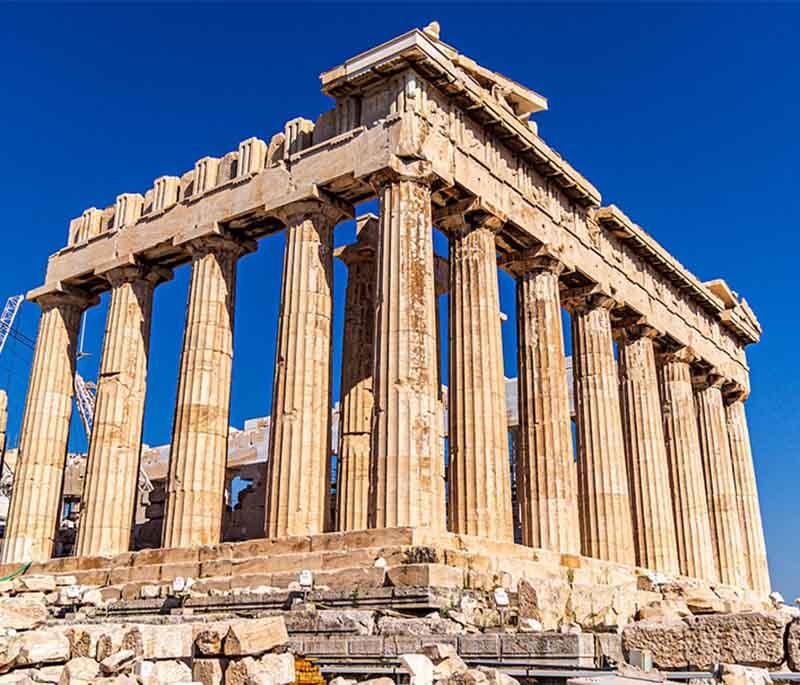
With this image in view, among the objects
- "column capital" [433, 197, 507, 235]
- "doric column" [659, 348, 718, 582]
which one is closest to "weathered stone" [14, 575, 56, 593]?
"column capital" [433, 197, 507, 235]

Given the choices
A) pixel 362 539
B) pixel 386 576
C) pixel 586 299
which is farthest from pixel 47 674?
pixel 586 299

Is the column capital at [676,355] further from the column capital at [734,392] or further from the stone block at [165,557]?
the stone block at [165,557]

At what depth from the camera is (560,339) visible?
87.1ft

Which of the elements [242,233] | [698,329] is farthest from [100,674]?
[698,329]

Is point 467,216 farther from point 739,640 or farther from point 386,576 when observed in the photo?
point 739,640

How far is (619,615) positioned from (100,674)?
11175 millimetres

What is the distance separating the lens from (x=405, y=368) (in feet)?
66.4

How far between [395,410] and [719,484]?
70.8 ft

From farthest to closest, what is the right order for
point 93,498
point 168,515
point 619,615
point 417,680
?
point 93,498, point 168,515, point 619,615, point 417,680

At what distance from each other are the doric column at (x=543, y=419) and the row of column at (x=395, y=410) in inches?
2.0

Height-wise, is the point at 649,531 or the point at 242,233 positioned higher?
the point at 242,233

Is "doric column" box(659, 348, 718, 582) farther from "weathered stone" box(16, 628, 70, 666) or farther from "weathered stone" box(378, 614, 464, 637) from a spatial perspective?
"weathered stone" box(16, 628, 70, 666)

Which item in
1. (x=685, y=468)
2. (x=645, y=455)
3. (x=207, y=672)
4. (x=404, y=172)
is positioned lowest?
(x=207, y=672)

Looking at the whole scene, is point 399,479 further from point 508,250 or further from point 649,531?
point 649,531
